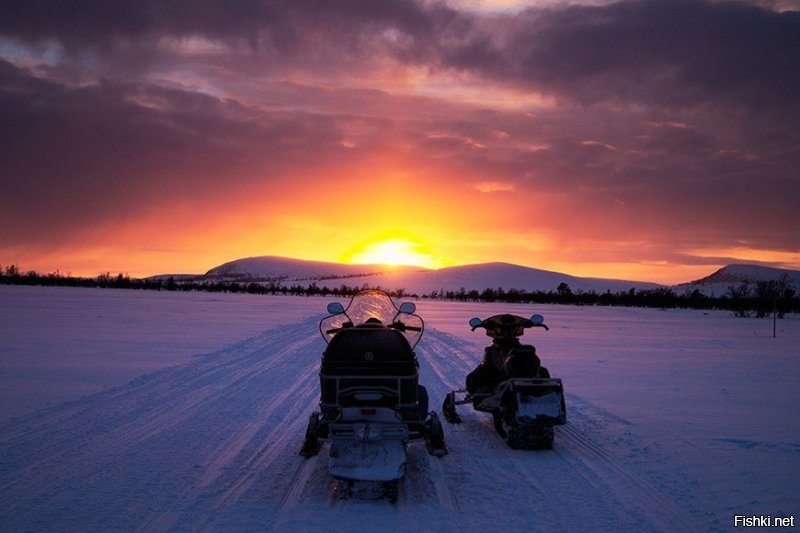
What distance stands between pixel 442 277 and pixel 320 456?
143435 millimetres

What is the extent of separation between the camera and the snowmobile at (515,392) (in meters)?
7.75

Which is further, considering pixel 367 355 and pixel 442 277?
pixel 442 277

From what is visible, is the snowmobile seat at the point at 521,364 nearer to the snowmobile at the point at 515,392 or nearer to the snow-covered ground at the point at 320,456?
the snowmobile at the point at 515,392

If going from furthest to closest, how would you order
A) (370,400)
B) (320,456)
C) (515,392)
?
1. (515,392)
2. (320,456)
3. (370,400)

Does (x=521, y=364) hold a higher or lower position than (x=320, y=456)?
higher

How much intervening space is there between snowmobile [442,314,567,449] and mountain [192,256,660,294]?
114 meters

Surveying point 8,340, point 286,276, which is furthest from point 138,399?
point 286,276

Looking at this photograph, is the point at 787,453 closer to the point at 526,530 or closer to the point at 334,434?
the point at 526,530

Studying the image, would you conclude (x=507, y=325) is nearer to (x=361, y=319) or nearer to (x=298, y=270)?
(x=361, y=319)

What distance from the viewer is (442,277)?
15038 cm

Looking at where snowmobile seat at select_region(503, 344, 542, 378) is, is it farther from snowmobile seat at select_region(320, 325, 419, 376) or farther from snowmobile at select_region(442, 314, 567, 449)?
snowmobile seat at select_region(320, 325, 419, 376)

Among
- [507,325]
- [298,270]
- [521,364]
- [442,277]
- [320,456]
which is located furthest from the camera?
[298,270]

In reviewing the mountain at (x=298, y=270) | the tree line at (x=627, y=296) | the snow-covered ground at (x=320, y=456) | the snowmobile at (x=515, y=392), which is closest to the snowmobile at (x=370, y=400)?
the snow-covered ground at (x=320, y=456)

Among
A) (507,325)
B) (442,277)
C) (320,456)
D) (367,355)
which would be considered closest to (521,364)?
(507,325)
